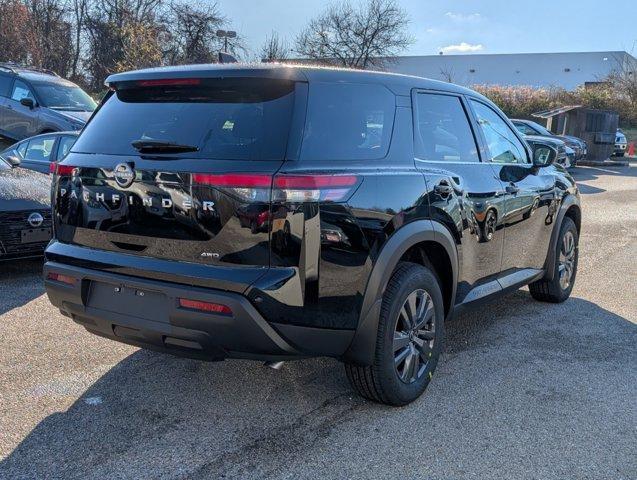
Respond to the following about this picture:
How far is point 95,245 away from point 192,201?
696mm

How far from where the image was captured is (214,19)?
1268 inches

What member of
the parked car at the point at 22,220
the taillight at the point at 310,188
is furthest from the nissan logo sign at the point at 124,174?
the parked car at the point at 22,220

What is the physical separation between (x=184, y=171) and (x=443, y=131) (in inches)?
72.7

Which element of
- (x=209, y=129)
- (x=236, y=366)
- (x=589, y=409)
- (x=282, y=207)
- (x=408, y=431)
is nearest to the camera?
(x=282, y=207)

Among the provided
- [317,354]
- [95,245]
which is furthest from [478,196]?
[95,245]

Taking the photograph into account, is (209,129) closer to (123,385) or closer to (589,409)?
(123,385)

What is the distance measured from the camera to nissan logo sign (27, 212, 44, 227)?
576 centimetres

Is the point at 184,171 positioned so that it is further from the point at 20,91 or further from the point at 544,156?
the point at 20,91

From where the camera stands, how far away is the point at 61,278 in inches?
130

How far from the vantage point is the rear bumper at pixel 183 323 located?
9.31ft

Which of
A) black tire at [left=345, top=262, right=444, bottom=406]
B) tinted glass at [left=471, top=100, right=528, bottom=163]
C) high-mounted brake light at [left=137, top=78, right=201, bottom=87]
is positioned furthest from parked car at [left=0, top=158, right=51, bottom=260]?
tinted glass at [left=471, top=100, right=528, bottom=163]

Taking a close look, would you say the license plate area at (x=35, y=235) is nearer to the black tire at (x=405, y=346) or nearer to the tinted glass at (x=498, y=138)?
the black tire at (x=405, y=346)

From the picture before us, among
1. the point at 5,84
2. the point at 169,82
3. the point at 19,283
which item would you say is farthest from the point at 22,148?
the point at 169,82

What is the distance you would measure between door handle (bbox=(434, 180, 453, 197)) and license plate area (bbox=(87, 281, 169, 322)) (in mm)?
1678
